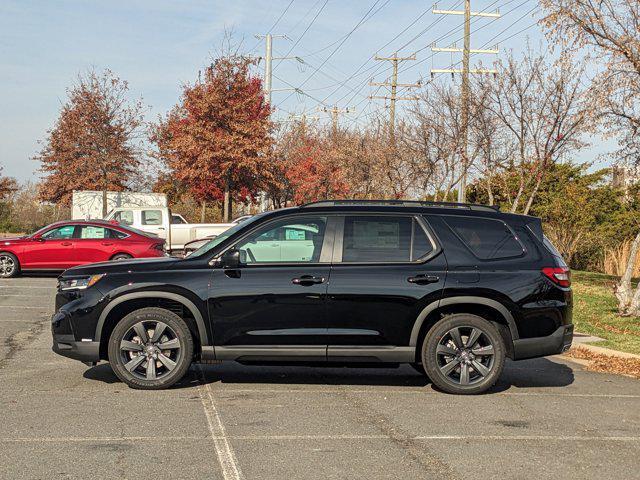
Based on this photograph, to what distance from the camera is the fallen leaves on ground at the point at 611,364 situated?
9.46 meters

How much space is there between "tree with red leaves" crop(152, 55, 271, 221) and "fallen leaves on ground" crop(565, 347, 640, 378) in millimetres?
24022

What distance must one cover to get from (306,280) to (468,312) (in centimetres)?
160

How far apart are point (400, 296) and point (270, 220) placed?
1.45m

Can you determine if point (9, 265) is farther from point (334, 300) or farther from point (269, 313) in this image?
point (334, 300)

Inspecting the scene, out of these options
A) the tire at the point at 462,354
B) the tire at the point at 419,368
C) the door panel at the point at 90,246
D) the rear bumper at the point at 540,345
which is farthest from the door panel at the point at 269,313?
the door panel at the point at 90,246

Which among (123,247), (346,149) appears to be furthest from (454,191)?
(123,247)

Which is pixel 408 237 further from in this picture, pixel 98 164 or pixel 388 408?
pixel 98 164

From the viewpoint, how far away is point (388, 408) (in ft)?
23.8

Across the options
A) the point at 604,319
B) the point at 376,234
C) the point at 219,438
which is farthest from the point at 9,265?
the point at 219,438

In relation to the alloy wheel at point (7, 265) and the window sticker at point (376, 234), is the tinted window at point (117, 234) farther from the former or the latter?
the window sticker at point (376, 234)

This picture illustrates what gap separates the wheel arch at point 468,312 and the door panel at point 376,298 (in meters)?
0.07

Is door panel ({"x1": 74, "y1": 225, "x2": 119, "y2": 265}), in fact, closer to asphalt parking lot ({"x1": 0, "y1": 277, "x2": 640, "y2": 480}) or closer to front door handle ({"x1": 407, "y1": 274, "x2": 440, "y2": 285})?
asphalt parking lot ({"x1": 0, "y1": 277, "x2": 640, "y2": 480})

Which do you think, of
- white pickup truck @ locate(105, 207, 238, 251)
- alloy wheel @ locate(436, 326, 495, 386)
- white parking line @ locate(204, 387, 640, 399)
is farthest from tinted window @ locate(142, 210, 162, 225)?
alloy wheel @ locate(436, 326, 495, 386)

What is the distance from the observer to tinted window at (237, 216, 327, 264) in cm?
791
